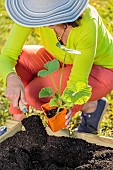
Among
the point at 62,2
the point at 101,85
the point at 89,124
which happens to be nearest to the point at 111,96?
A: the point at 89,124

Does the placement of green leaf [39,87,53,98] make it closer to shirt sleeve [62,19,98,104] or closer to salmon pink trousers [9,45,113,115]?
shirt sleeve [62,19,98,104]

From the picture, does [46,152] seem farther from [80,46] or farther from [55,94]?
[80,46]

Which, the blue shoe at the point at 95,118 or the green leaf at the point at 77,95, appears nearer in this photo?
the green leaf at the point at 77,95

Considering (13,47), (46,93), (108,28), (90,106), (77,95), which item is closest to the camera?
(77,95)

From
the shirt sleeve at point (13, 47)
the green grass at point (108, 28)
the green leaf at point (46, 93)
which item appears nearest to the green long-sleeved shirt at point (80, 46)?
the shirt sleeve at point (13, 47)

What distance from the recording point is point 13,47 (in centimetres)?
324

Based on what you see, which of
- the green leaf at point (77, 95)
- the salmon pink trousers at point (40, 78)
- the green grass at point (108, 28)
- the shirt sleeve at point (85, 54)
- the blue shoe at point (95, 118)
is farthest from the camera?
the green grass at point (108, 28)

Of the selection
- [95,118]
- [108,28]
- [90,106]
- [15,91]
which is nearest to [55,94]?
[15,91]

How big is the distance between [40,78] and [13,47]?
11.0 inches

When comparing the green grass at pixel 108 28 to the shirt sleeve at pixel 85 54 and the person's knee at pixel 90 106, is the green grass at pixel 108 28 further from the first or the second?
the shirt sleeve at pixel 85 54

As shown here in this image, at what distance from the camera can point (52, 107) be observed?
9.62 ft

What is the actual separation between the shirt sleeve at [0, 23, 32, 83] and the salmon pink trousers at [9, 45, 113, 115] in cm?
18

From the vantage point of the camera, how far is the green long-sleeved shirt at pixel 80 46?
2961mm

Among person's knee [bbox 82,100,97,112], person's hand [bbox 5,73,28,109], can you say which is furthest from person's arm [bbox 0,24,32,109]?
person's knee [bbox 82,100,97,112]
